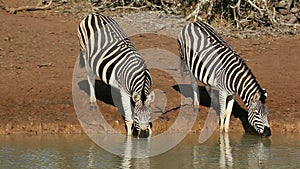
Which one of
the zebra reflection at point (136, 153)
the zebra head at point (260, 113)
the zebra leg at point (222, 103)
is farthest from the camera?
the zebra leg at point (222, 103)

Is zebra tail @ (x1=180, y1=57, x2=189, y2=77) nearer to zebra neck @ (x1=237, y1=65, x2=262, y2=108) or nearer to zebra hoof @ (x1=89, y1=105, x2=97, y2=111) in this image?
zebra neck @ (x1=237, y1=65, x2=262, y2=108)

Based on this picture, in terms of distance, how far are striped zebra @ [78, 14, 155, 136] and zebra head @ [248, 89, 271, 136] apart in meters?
1.54

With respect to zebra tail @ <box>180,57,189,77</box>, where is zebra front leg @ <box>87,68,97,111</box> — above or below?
below

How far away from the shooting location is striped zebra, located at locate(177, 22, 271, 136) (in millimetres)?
10312

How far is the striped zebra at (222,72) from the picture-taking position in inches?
406

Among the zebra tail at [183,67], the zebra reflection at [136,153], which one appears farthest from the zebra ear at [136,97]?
the zebra tail at [183,67]

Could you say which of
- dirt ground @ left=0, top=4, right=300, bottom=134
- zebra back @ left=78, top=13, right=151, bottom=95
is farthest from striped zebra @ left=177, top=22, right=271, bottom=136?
zebra back @ left=78, top=13, right=151, bottom=95

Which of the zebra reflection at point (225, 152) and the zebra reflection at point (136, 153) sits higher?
the zebra reflection at point (136, 153)

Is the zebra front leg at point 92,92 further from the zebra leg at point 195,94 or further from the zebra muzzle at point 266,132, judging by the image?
the zebra muzzle at point 266,132

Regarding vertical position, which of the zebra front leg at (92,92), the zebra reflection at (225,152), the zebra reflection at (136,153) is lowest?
the zebra reflection at (225,152)

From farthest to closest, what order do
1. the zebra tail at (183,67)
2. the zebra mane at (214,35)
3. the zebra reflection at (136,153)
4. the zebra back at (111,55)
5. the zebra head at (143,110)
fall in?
1. the zebra tail at (183,67)
2. the zebra mane at (214,35)
3. the zebra back at (111,55)
4. the zebra head at (143,110)
5. the zebra reflection at (136,153)

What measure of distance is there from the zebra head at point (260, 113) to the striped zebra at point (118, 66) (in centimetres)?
154

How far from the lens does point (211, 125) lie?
1102cm

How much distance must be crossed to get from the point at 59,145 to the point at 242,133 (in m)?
2.85
